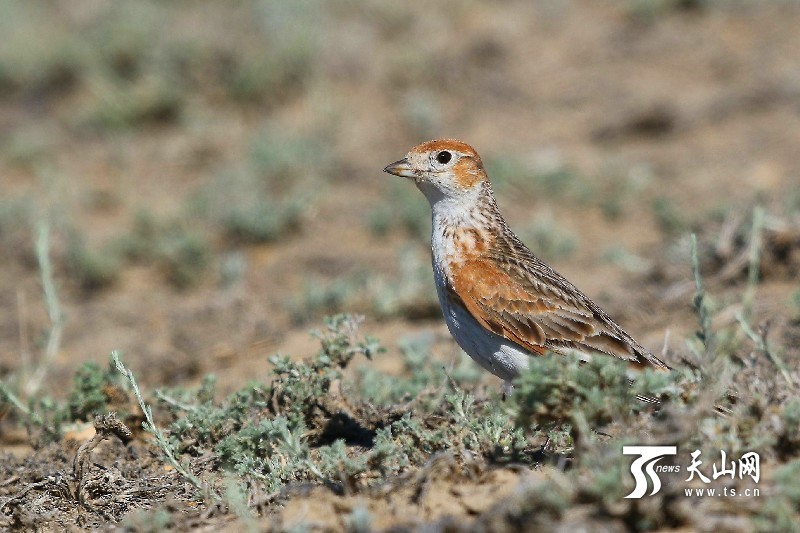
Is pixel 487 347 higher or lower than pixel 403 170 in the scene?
lower

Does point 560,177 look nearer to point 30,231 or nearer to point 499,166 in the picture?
point 499,166

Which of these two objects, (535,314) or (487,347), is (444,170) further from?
(487,347)

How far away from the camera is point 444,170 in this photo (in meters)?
6.09

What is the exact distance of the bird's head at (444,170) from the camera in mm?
6051

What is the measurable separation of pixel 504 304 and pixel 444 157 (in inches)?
45.9

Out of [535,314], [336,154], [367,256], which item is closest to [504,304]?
[535,314]

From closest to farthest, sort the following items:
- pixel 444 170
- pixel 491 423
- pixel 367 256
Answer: pixel 491 423 < pixel 444 170 < pixel 367 256

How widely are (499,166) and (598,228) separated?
1.27 meters

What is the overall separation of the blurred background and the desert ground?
0.12 feet

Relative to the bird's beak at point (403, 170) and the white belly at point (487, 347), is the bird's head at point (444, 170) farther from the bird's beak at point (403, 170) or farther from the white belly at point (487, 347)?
the white belly at point (487, 347)

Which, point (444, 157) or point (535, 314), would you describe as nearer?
point (535, 314)

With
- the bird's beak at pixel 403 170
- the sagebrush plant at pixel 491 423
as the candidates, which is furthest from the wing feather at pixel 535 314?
the bird's beak at pixel 403 170

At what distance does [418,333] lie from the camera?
7.89 metres

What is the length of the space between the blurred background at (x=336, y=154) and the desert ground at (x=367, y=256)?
1.5 inches
